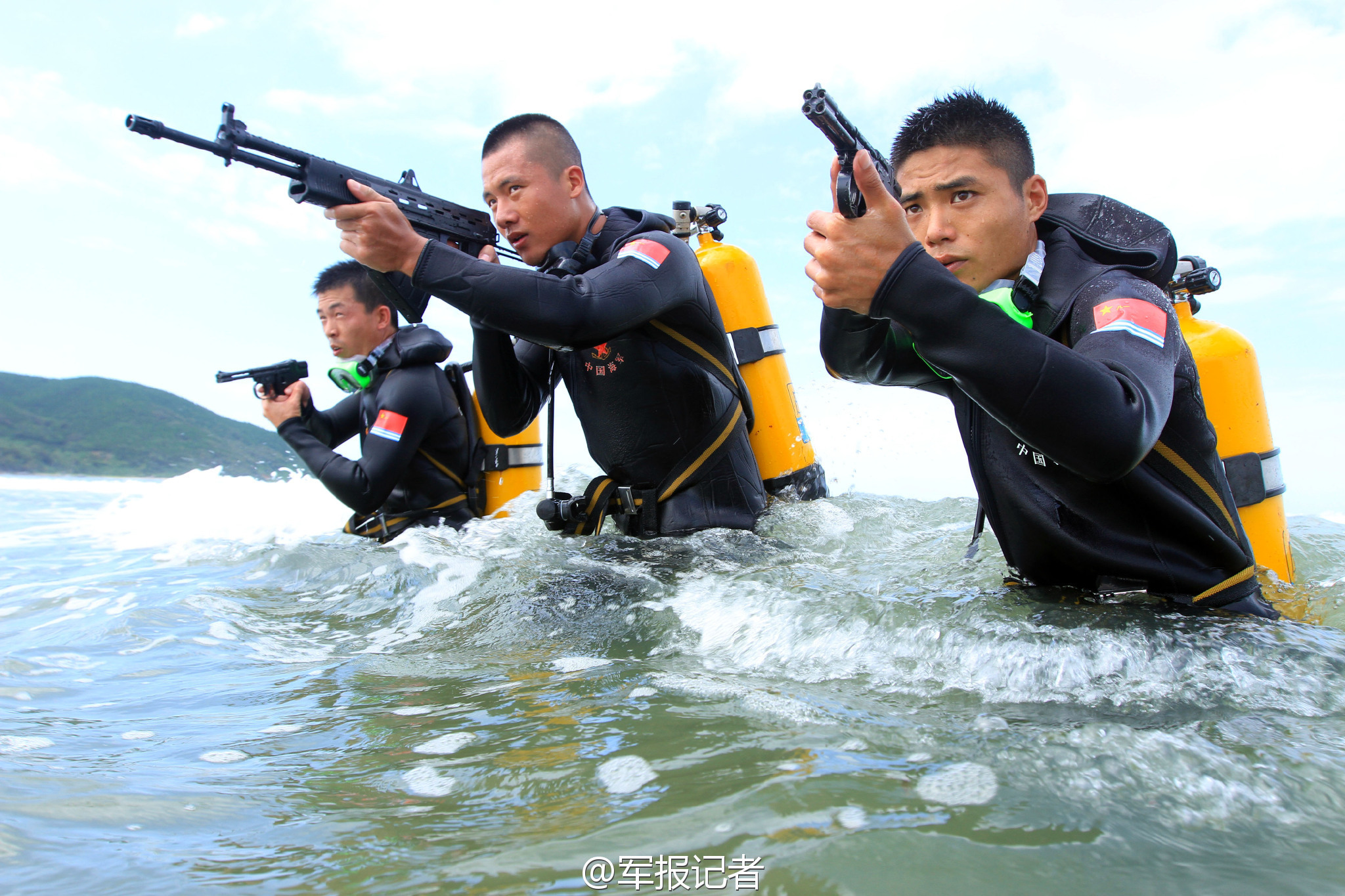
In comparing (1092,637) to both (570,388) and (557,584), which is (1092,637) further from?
(570,388)

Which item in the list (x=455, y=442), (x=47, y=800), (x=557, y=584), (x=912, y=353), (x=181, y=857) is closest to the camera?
(x=181, y=857)

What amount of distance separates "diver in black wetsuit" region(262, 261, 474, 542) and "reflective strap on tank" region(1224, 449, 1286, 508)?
376cm

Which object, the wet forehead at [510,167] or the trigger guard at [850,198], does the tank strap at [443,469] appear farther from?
the trigger guard at [850,198]

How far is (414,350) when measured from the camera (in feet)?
14.7

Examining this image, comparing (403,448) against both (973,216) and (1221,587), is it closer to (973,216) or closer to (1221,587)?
(973,216)

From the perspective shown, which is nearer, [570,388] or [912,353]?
[912,353]

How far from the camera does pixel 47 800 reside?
4.56 ft

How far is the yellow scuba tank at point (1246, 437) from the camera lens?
9.40 feet

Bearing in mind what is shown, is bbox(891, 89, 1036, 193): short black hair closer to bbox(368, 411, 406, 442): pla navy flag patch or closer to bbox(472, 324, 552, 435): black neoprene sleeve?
bbox(472, 324, 552, 435): black neoprene sleeve

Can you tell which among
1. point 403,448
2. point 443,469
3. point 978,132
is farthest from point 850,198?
point 443,469

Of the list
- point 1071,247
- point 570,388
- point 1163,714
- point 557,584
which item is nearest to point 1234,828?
point 1163,714

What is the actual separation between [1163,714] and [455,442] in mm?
3891

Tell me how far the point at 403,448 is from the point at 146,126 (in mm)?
1874

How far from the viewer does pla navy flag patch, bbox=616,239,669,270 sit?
113 inches
